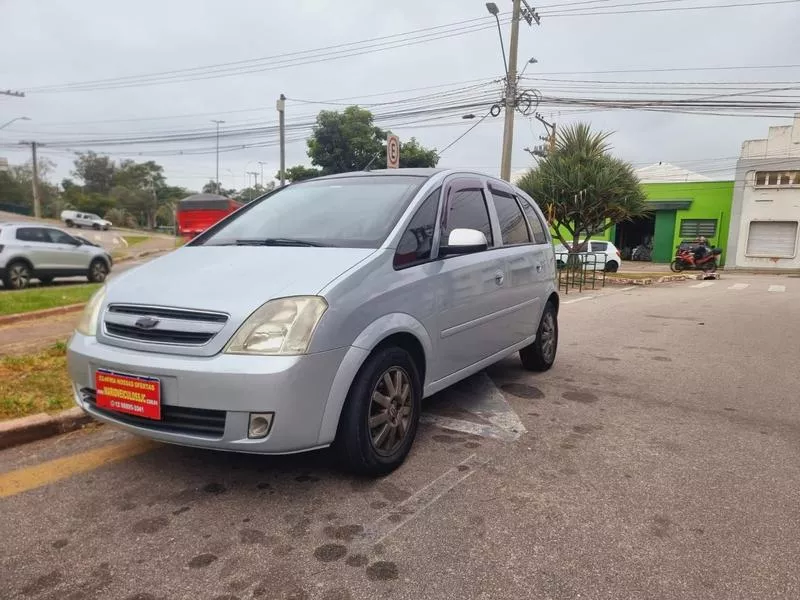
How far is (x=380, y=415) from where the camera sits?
289 centimetres

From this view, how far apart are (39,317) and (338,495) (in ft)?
22.9

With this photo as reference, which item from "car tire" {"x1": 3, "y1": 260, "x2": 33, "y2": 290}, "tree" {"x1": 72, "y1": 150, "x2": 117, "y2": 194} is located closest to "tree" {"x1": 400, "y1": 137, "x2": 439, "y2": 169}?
"car tire" {"x1": 3, "y1": 260, "x2": 33, "y2": 290}

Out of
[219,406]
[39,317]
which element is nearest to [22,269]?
[39,317]

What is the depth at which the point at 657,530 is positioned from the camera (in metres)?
2.47

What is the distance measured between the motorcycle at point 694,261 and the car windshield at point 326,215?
69.7 ft

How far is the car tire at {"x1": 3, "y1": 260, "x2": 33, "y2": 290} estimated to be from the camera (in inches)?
491

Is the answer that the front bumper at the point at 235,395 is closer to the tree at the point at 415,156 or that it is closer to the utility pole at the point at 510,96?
the utility pole at the point at 510,96

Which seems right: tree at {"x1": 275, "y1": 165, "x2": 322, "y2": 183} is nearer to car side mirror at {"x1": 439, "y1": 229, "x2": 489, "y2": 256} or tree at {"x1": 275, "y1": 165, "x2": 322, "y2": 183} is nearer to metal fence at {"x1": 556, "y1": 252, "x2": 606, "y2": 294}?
metal fence at {"x1": 556, "y1": 252, "x2": 606, "y2": 294}

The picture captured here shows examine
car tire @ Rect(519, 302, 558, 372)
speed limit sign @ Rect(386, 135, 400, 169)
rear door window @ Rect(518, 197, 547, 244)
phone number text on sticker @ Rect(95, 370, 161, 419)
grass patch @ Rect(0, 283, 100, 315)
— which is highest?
speed limit sign @ Rect(386, 135, 400, 169)

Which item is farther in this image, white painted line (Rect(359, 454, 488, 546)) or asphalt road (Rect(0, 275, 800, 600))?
white painted line (Rect(359, 454, 488, 546))

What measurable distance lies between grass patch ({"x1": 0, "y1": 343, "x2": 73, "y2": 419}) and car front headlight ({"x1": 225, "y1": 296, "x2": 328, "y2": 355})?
2.03 metres

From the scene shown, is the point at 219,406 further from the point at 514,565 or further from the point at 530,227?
the point at 530,227

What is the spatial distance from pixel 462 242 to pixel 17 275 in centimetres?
1302

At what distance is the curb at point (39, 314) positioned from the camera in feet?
24.1
